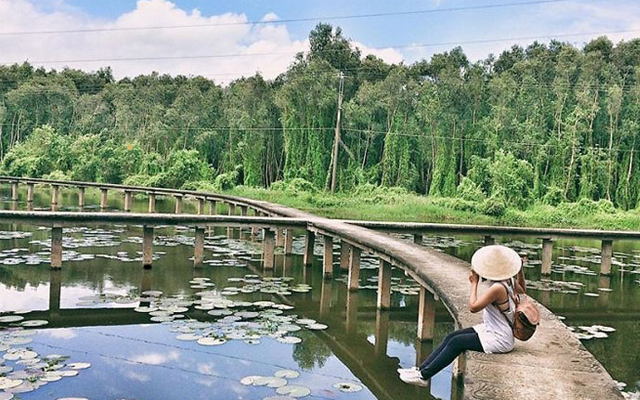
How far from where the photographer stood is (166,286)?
11.7 meters

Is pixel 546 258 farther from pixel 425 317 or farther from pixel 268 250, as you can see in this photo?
pixel 425 317

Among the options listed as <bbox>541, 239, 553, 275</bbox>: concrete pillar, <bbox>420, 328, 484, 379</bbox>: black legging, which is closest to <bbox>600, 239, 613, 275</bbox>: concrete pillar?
<bbox>541, 239, 553, 275</bbox>: concrete pillar

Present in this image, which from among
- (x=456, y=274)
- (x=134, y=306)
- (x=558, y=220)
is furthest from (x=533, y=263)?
(x=558, y=220)

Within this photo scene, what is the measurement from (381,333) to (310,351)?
166cm

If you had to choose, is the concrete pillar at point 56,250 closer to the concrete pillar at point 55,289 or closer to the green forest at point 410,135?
the concrete pillar at point 55,289

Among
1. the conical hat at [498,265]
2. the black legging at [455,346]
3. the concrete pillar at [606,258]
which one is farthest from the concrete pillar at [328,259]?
the conical hat at [498,265]

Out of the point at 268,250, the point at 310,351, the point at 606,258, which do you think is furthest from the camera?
the point at 606,258

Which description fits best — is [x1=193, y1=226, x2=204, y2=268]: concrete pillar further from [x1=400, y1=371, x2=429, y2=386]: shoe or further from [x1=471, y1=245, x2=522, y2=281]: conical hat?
[x1=471, y1=245, x2=522, y2=281]: conical hat

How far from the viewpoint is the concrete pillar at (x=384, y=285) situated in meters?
10.4

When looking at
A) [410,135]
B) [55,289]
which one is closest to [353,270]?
[55,289]

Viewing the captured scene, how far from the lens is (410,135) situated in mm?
35875

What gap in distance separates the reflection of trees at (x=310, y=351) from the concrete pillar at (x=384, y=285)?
1933 mm

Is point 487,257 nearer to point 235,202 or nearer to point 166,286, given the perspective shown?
point 166,286

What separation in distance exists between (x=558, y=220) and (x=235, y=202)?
15.3 m
